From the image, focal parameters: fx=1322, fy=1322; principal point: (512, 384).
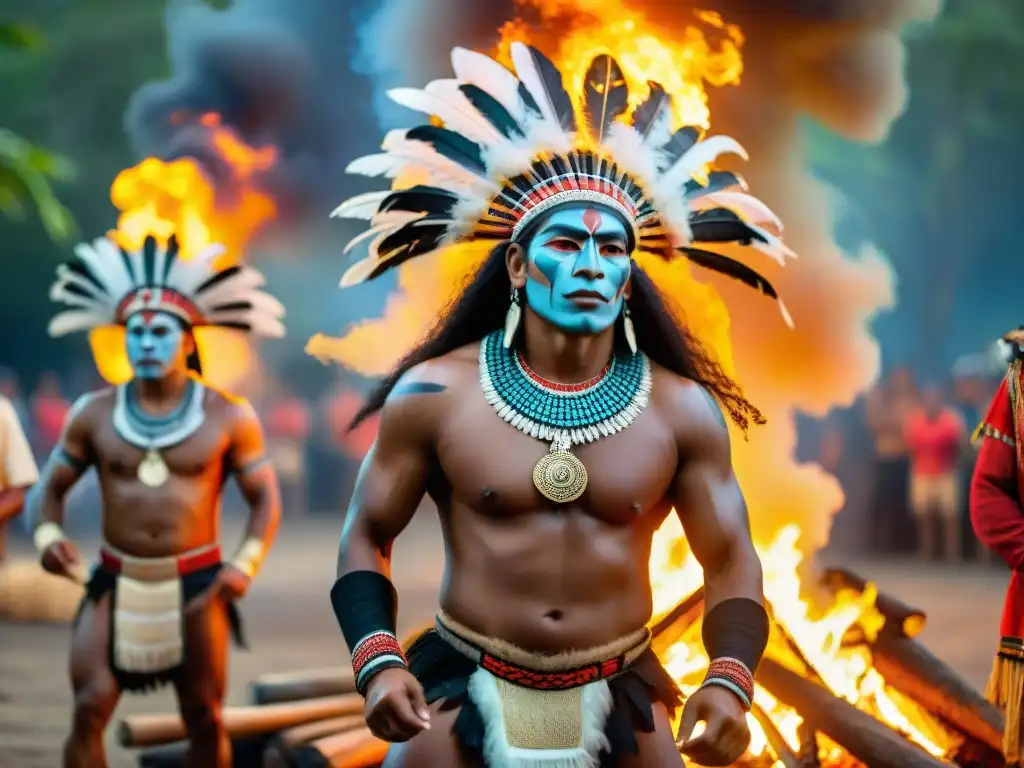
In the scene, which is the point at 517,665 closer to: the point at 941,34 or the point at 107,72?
the point at 941,34

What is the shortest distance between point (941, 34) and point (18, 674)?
12.6 metres

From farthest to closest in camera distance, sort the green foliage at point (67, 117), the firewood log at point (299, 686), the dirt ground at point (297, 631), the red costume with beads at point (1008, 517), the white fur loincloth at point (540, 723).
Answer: the green foliage at point (67, 117)
the dirt ground at point (297, 631)
the firewood log at point (299, 686)
the red costume with beads at point (1008, 517)
the white fur loincloth at point (540, 723)

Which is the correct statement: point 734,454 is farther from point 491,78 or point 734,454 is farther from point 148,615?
point 491,78

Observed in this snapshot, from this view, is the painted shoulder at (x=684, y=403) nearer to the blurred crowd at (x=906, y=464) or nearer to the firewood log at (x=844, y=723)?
the firewood log at (x=844, y=723)

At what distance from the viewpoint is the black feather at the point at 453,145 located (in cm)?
346

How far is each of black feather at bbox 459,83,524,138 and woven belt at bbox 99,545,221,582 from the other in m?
2.89

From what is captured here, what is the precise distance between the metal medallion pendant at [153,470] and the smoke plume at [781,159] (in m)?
0.92

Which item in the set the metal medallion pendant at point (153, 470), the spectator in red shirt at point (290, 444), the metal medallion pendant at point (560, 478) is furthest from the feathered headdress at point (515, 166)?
the spectator in red shirt at point (290, 444)

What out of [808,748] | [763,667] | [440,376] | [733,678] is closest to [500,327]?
[440,376]

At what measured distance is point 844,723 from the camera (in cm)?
481

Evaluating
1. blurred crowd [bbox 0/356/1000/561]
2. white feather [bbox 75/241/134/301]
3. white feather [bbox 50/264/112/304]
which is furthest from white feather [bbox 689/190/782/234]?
blurred crowd [bbox 0/356/1000/561]

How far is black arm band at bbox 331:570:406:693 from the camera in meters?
3.00

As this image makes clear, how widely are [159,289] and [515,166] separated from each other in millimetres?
2888

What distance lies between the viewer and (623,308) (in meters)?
3.45
